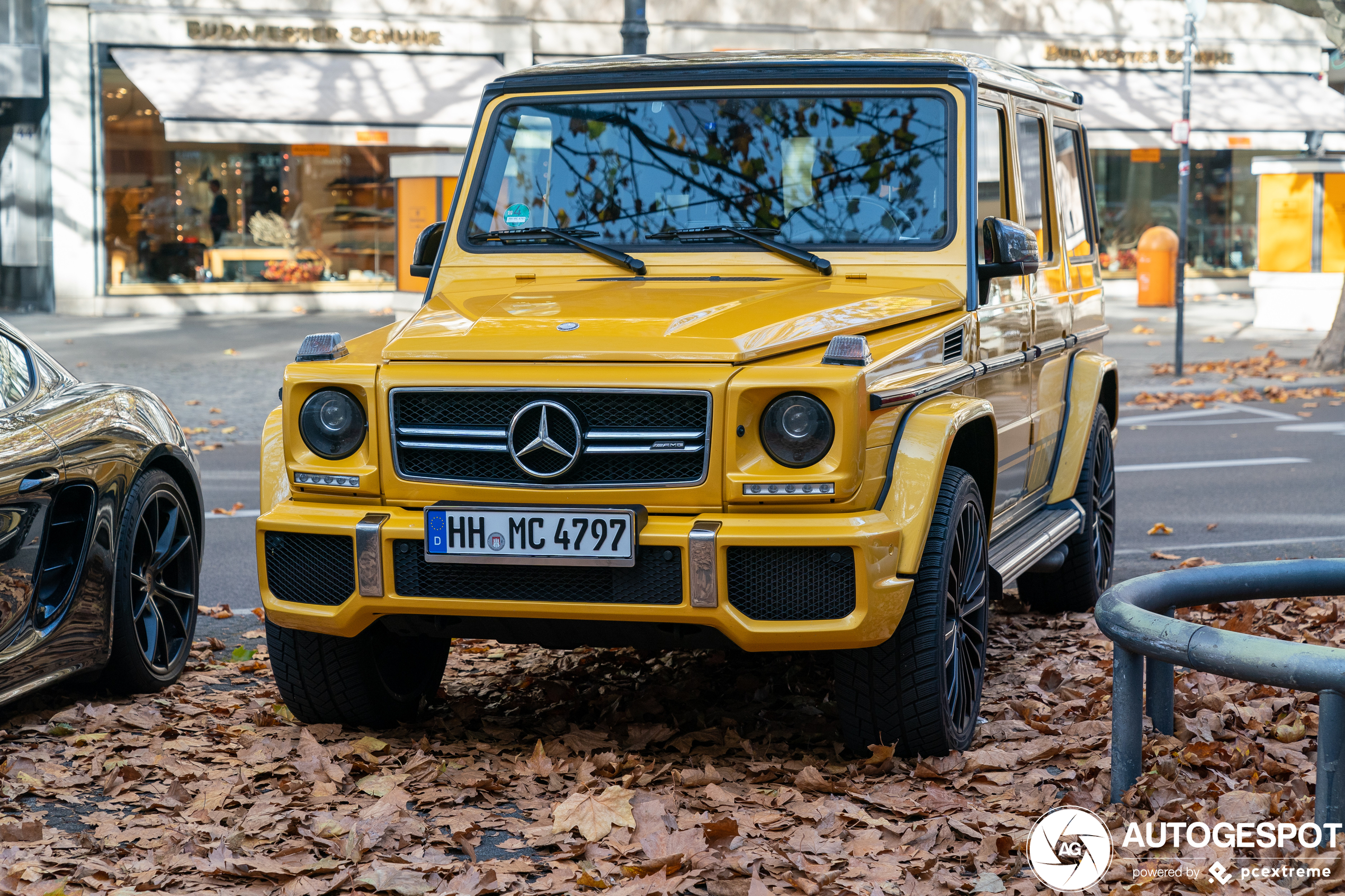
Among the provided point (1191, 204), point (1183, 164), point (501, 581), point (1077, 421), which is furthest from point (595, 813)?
point (1191, 204)

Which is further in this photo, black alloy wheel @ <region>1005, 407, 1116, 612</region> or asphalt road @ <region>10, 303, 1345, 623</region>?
asphalt road @ <region>10, 303, 1345, 623</region>

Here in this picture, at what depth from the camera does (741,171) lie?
536cm

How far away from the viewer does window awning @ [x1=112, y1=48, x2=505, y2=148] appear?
2305 cm

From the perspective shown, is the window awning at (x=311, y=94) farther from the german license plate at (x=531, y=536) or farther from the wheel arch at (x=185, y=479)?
the german license plate at (x=531, y=536)

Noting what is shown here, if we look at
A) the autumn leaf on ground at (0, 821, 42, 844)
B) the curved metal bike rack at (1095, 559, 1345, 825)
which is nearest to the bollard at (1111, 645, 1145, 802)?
the curved metal bike rack at (1095, 559, 1345, 825)

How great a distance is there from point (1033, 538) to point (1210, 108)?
25722mm

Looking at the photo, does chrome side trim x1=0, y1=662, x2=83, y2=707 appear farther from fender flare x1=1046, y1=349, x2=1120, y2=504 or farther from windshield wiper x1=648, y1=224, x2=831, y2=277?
fender flare x1=1046, y1=349, x2=1120, y2=504

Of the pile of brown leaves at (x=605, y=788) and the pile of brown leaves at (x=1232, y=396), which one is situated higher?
the pile of brown leaves at (x=1232, y=396)

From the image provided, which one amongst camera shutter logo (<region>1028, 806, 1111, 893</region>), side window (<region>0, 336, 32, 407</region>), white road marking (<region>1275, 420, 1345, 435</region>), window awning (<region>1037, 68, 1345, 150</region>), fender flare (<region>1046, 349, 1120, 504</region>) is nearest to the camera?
camera shutter logo (<region>1028, 806, 1111, 893</region>)

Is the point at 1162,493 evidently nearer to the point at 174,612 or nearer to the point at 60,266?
the point at 174,612

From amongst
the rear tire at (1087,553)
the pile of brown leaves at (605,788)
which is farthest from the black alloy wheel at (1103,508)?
the pile of brown leaves at (605,788)

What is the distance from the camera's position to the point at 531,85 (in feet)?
18.6

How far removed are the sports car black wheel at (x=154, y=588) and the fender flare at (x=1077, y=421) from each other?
10.9ft

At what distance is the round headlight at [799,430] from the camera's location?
13.6ft
